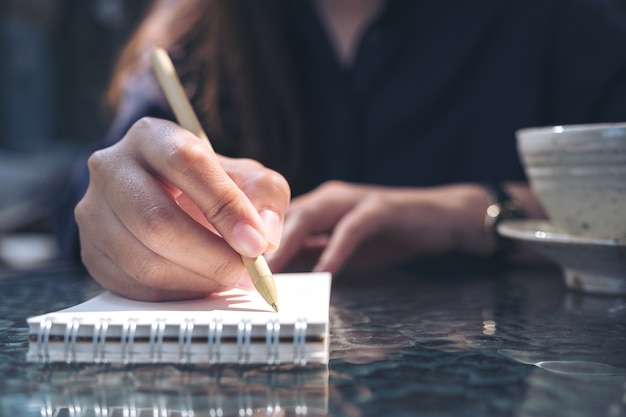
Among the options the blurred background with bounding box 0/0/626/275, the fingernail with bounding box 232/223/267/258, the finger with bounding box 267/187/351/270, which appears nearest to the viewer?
the fingernail with bounding box 232/223/267/258

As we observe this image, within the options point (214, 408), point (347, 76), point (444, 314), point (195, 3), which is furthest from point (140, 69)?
point (214, 408)

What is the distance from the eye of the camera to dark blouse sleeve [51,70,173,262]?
3.12ft

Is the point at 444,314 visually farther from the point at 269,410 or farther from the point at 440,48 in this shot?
the point at 440,48

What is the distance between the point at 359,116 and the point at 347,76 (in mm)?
74

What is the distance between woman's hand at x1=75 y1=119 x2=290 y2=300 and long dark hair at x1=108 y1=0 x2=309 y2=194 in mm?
553

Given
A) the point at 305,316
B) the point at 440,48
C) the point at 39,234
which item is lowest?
the point at 39,234

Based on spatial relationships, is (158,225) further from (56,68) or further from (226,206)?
(56,68)

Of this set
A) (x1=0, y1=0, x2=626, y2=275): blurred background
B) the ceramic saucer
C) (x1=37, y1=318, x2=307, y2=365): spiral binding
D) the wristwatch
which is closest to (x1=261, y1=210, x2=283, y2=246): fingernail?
(x1=37, y1=318, x2=307, y2=365): spiral binding

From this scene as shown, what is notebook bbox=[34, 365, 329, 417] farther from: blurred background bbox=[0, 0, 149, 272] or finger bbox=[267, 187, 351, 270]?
blurred background bbox=[0, 0, 149, 272]

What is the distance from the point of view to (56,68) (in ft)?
12.7

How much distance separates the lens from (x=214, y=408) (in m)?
0.26

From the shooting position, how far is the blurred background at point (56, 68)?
3.51 metres

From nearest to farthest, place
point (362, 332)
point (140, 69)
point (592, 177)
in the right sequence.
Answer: point (362, 332) < point (592, 177) < point (140, 69)

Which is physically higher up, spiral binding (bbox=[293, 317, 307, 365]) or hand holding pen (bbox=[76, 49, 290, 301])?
hand holding pen (bbox=[76, 49, 290, 301])
